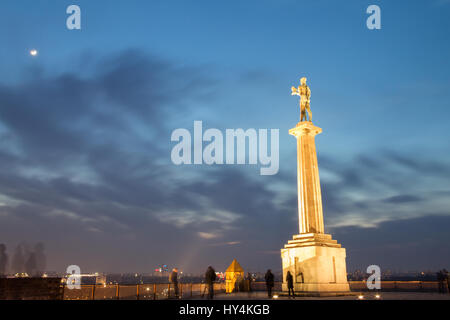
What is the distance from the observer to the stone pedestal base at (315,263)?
24742 mm

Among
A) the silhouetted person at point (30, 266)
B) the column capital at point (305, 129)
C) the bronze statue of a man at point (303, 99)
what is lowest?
the silhouetted person at point (30, 266)

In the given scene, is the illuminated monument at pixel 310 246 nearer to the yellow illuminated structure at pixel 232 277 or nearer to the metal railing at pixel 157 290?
the metal railing at pixel 157 290

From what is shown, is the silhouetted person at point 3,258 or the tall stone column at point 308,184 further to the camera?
the silhouetted person at point 3,258

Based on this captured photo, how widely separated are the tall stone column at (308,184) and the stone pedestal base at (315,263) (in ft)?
3.56

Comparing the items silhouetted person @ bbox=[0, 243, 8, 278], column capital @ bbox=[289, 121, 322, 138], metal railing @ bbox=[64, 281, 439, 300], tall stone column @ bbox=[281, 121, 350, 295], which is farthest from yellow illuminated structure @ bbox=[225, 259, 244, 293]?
silhouetted person @ bbox=[0, 243, 8, 278]

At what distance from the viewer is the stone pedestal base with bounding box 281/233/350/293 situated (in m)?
24.7

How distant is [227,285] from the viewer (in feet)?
112

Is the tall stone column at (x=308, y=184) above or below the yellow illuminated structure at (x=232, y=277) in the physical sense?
above

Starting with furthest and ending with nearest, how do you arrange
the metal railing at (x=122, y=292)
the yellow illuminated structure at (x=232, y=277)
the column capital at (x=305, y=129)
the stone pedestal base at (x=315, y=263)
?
the yellow illuminated structure at (x=232, y=277), the column capital at (x=305, y=129), the stone pedestal base at (x=315, y=263), the metal railing at (x=122, y=292)

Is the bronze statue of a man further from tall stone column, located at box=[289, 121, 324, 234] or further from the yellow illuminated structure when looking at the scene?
the yellow illuminated structure

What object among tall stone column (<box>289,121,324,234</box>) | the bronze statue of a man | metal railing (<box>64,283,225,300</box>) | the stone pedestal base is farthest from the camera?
the bronze statue of a man

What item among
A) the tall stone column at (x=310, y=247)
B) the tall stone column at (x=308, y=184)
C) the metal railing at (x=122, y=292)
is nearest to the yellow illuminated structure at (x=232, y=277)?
the metal railing at (x=122, y=292)
